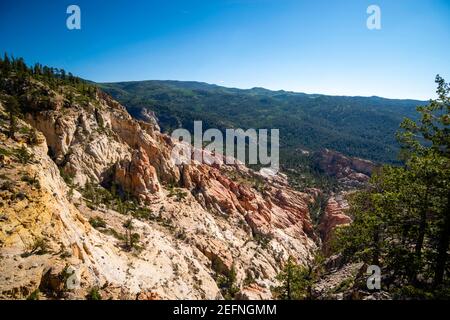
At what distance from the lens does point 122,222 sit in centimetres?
4144

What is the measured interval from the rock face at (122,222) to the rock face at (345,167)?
7233cm

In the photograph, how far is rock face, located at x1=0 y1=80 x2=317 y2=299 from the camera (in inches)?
781

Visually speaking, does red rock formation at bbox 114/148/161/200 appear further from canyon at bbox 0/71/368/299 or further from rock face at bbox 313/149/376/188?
rock face at bbox 313/149/376/188

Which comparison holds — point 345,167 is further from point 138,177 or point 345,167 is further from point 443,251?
point 443,251

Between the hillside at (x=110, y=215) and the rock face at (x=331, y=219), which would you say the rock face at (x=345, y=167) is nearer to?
the rock face at (x=331, y=219)

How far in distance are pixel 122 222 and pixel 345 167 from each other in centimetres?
14922

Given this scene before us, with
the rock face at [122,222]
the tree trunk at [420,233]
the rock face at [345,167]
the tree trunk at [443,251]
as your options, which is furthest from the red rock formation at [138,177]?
the rock face at [345,167]

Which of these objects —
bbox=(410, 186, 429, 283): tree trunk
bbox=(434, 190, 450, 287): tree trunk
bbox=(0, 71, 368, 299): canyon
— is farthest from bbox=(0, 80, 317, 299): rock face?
bbox=(434, 190, 450, 287): tree trunk

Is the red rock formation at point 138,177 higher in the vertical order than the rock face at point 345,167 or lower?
higher

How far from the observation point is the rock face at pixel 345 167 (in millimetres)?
149238

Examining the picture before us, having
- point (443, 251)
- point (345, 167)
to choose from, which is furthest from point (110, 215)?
point (345, 167)

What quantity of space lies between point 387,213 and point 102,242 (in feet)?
91.6

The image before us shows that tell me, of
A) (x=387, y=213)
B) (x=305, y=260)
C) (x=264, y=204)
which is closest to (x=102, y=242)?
(x=387, y=213)
